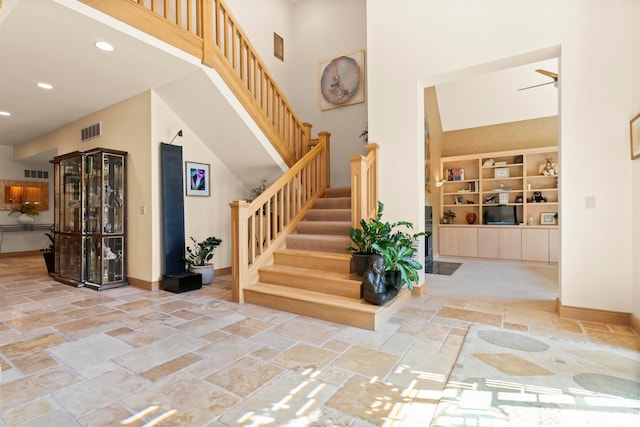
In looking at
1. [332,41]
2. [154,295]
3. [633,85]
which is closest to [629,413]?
[633,85]

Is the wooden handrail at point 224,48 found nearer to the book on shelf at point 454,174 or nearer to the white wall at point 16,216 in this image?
the book on shelf at point 454,174

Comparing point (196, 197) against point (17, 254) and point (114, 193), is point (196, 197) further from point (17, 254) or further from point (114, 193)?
point (17, 254)

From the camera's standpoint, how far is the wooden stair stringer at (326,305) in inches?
116

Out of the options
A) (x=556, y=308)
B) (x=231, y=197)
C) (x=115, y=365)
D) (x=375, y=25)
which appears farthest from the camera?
(x=231, y=197)

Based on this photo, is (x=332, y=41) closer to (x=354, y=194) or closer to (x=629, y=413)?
(x=354, y=194)

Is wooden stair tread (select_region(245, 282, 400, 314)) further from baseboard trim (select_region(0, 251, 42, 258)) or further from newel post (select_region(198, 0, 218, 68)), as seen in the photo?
baseboard trim (select_region(0, 251, 42, 258))

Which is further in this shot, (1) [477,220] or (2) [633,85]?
(1) [477,220]

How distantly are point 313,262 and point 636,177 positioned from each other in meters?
3.29

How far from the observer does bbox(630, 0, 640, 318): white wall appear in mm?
2740

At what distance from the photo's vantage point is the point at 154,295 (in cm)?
409

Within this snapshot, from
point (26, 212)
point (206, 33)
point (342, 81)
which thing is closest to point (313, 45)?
point (342, 81)

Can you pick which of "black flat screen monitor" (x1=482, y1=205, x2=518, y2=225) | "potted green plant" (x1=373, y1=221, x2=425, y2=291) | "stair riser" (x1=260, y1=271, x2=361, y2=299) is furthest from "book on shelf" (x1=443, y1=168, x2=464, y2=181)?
"stair riser" (x1=260, y1=271, x2=361, y2=299)

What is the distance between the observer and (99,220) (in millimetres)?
4535

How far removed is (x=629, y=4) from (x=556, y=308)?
2968 mm
